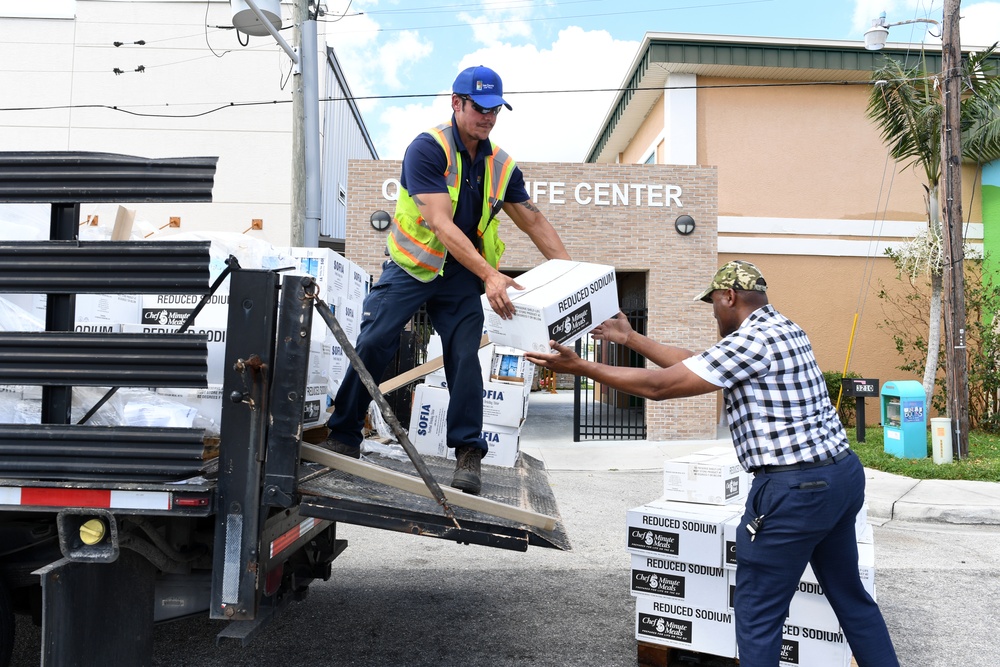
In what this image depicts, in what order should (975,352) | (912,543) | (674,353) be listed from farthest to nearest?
1. (975,352)
2. (912,543)
3. (674,353)

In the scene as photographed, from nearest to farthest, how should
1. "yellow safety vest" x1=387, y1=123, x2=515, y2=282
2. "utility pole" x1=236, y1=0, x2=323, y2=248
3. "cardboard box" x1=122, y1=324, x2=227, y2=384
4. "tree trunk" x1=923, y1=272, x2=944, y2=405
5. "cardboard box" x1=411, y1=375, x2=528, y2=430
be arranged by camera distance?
"cardboard box" x1=122, y1=324, x2=227, y2=384 → "yellow safety vest" x1=387, y1=123, x2=515, y2=282 → "cardboard box" x1=411, y1=375, x2=528, y2=430 → "utility pole" x1=236, y1=0, x2=323, y2=248 → "tree trunk" x1=923, y1=272, x2=944, y2=405

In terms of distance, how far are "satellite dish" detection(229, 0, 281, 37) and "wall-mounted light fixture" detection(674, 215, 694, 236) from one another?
24.9ft

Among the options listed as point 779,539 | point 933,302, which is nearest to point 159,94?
point 933,302

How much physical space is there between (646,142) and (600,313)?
16.6 metres

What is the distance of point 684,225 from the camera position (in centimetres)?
1422

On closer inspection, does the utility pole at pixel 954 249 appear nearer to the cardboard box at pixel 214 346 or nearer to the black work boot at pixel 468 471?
the black work boot at pixel 468 471

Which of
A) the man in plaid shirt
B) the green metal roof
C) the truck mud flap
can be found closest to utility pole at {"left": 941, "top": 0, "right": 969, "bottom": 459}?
the green metal roof

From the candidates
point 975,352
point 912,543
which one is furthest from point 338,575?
point 975,352

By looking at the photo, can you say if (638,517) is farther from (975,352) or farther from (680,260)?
(975,352)

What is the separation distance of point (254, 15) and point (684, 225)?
8082mm

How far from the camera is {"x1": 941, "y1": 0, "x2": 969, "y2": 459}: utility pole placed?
Result: 10.9 meters

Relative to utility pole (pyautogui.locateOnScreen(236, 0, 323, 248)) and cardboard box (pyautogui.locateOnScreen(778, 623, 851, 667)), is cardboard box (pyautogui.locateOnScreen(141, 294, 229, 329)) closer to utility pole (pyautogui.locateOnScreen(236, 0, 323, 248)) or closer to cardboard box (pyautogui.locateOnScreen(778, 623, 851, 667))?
cardboard box (pyautogui.locateOnScreen(778, 623, 851, 667))

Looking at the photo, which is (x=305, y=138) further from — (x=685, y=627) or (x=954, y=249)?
(x=954, y=249)

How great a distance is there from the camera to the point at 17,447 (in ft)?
8.76
